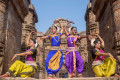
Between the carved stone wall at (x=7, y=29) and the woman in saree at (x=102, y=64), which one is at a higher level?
the carved stone wall at (x=7, y=29)

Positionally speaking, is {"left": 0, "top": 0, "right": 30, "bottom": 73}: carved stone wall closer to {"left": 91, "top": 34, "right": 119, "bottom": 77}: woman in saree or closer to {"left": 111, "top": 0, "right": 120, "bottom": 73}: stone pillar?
{"left": 91, "top": 34, "right": 119, "bottom": 77}: woman in saree

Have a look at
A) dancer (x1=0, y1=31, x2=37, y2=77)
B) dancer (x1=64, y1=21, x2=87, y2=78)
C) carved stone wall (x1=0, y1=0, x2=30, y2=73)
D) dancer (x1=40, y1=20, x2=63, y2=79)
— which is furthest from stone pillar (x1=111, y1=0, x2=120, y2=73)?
carved stone wall (x1=0, y1=0, x2=30, y2=73)

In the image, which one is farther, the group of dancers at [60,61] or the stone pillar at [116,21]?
the stone pillar at [116,21]

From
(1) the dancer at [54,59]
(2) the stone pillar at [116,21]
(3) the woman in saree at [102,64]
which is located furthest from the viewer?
(1) the dancer at [54,59]

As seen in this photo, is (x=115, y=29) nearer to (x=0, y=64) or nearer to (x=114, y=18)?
(x=114, y=18)

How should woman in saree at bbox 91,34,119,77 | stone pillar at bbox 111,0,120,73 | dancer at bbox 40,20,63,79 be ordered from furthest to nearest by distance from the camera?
dancer at bbox 40,20,63,79, stone pillar at bbox 111,0,120,73, woman in saree at bbox 91,34,119,77

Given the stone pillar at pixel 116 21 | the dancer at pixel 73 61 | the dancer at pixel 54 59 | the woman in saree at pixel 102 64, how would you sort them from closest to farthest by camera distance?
the woman in saree at pixel 102 64 < the stone pillar at pixel 116 21 < the dancer at pixel 54 59 < the dancer at pixel 73 61

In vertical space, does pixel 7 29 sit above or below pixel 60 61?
above

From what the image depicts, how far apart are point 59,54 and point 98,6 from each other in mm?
3252

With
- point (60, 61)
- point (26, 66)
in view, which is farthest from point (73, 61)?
point (26, 66)

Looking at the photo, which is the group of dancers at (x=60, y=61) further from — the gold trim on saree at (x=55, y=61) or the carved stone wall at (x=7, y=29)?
the carved stone wall at (x=7, y=29)

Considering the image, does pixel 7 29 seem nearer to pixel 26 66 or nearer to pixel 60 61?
pixel 26 66

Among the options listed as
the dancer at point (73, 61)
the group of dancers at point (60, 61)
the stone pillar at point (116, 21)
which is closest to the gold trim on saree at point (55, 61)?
the group of dancers at point (60, 61)

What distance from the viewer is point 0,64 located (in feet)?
14.0
